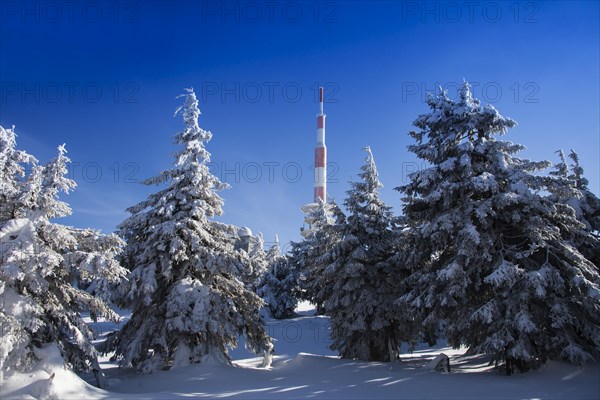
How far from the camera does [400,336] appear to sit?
19.3m

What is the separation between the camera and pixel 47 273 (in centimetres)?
1058

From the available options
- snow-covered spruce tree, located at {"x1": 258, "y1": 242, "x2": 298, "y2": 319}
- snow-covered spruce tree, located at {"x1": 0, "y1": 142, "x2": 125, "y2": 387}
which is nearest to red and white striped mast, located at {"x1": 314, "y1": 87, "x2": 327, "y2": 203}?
snow-covered spruce tree, located at {"x1": 258, "y1": 242, "x2": 298, "y2": 319}

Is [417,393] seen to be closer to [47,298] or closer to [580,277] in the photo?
[580,277]

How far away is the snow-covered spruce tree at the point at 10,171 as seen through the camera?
37.2 feet

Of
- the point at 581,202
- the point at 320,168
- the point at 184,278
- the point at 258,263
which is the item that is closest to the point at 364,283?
the point at 184,278

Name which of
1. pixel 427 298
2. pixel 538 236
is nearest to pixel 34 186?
pixel 427 298

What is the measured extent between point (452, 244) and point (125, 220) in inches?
499

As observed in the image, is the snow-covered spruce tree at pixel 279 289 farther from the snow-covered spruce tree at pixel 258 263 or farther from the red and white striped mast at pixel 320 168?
the red and white striped mast at pixel 320 168

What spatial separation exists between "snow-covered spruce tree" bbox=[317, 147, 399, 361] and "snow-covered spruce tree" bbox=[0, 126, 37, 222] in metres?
12.4

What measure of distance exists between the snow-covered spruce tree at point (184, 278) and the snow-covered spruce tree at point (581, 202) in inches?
471

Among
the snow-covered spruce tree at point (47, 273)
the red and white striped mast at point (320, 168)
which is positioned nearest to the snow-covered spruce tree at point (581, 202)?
the snow-covered spruce tree at point (47, 273)

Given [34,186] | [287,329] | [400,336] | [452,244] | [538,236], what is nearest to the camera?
[34,186]

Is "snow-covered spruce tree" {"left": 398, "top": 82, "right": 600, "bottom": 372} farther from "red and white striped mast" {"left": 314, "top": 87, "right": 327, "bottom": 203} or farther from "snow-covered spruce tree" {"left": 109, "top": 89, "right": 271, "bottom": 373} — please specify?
"red and white striped mast" {"left": 314, "top": 87, "right": 327, "bottom": 203}

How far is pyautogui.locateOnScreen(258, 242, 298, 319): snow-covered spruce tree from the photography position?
4241cm
